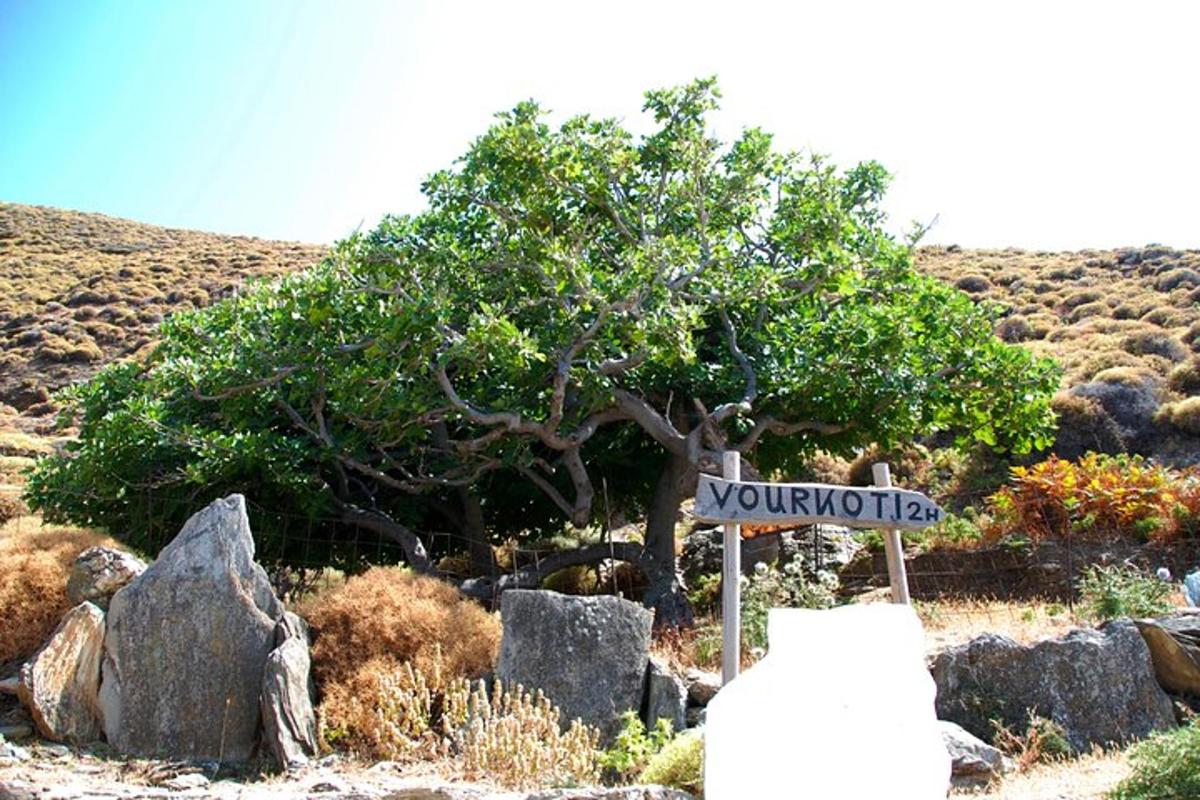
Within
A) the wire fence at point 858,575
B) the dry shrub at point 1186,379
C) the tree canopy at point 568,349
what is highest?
the dry shrub at point 1186,379

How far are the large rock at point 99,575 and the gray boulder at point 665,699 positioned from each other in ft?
14.0

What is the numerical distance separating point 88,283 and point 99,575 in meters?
38.7

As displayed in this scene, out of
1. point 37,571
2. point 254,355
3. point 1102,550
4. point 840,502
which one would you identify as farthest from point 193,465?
point 1102,550

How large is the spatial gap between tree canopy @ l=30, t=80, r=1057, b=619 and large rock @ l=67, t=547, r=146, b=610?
2479 millimetres

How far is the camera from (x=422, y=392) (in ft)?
37.6

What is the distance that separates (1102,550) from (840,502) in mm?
7660

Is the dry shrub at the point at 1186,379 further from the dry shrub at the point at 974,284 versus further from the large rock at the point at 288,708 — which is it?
the large rock at the point at 288,708

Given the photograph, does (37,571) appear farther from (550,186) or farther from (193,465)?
(550,186)

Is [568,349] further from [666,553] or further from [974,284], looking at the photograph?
[974,284]

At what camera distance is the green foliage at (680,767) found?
6.60m

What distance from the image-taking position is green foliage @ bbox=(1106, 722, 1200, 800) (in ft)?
18.7

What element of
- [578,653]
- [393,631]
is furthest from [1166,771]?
[393,631]

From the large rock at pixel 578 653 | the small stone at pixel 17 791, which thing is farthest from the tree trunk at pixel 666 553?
the small stone at pixel 17 791

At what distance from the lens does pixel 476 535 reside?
1429cm
